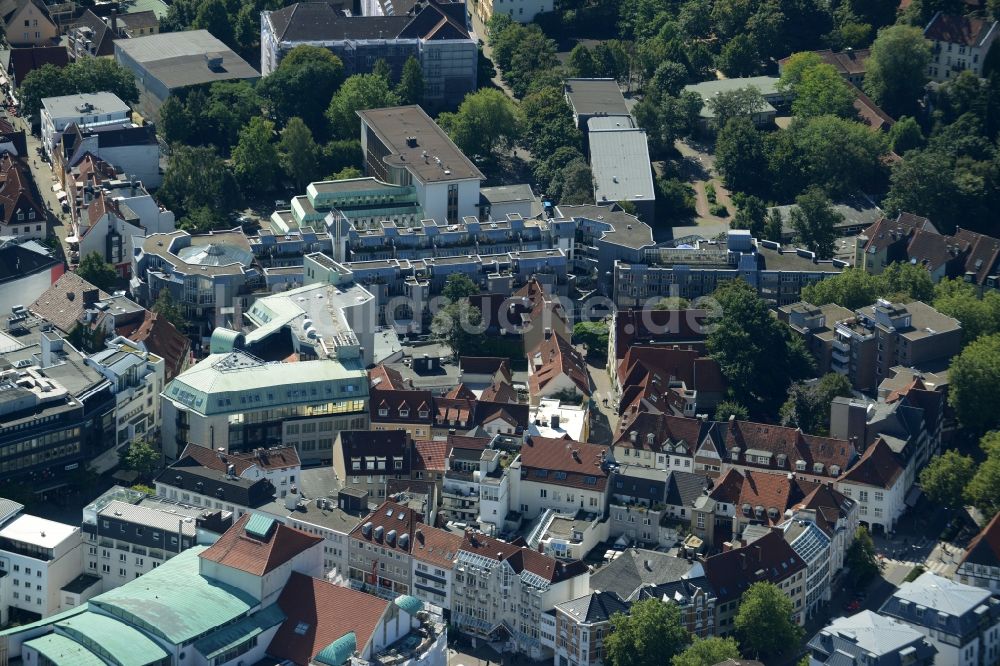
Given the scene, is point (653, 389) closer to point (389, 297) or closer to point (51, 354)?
point (389, 297)

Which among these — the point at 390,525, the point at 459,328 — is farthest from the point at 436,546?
the point at 459,328

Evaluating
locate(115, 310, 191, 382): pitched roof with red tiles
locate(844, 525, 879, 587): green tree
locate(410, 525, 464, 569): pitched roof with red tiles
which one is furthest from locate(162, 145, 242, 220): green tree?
locate(844, 525, 879, 587): green tree

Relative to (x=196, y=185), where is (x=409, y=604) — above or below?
below

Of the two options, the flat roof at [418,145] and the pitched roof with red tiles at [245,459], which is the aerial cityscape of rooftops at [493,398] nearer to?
the pitched roof with red tiles at [245,459]

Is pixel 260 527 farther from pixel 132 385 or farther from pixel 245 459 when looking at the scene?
pixel 132 385

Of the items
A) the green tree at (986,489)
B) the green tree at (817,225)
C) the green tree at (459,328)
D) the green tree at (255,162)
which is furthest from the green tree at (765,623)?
the green tree at (255,162)

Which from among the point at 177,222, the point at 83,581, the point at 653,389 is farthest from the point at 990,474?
the point at 177,222
